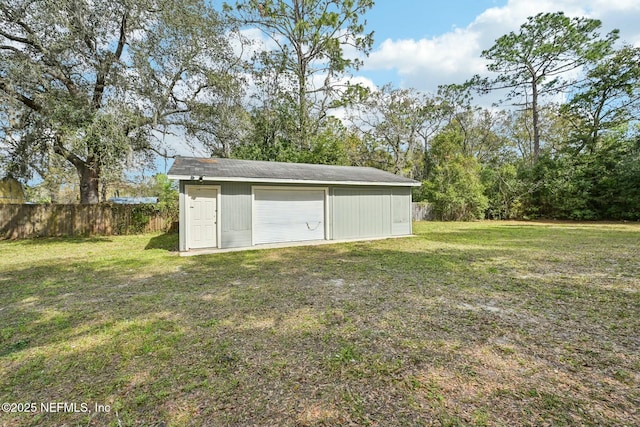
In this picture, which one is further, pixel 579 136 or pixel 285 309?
pixel 579 136

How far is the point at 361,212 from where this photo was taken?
10.1 m

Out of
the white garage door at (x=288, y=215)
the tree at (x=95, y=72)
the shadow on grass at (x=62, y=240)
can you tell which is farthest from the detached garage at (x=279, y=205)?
the shadow on grass at (x=62, y=240)

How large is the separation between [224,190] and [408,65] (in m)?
18.5

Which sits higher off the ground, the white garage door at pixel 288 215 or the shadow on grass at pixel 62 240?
the white garage door at pixel 288 215

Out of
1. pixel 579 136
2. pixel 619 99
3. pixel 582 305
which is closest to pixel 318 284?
pixel 582 305

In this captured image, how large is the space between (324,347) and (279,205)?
6.56m

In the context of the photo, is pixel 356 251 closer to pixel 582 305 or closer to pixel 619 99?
pixel 582 305

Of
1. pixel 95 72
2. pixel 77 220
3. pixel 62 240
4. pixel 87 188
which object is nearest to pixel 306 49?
pixel 95 72

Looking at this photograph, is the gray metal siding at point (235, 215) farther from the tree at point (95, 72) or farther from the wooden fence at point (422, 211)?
the wooden fence at point (422, 211)

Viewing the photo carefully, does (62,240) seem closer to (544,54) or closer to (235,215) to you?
(235,215)

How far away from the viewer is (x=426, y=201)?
19547 millimetres

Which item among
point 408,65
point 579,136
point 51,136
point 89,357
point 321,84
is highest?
point 408,65

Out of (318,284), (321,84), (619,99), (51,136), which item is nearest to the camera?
(318,284)

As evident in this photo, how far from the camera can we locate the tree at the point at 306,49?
58.5 ft
